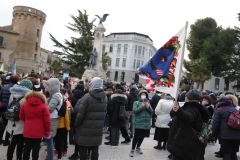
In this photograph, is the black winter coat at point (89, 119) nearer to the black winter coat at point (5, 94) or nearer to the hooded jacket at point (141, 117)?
the hooded jacket at point (141, 117)

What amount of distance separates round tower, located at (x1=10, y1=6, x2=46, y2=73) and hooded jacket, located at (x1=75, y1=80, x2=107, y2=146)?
175 feet

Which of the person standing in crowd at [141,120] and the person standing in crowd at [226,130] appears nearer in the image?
the person standing in crowd at [226,130]

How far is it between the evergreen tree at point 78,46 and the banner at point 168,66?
28.7 m

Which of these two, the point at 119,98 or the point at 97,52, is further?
the point at 97,52

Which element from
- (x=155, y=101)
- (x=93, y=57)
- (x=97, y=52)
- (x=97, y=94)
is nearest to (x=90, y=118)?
(x=97, y=94)

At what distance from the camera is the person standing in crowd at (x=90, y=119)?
4.63 m

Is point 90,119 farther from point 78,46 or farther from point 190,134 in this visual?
point 78,46

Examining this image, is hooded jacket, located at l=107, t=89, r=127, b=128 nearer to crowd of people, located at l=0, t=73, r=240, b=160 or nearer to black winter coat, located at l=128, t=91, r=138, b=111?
crowd of people, located at l=0, t=73, r=240, b=160

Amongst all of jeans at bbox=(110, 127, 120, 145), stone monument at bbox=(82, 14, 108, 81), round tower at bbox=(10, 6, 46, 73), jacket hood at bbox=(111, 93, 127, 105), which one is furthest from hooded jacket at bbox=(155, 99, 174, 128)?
round tower at bbox=(10, 6, 46, 73)

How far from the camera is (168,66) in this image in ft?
A: 15.4

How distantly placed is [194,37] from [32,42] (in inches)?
1415

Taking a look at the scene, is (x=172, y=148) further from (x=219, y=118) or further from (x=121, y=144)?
(x=121, y=144)

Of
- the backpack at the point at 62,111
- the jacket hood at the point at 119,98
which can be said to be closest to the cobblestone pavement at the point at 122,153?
the backpack at the point at 62,111

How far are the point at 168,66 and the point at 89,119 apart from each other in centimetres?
187
